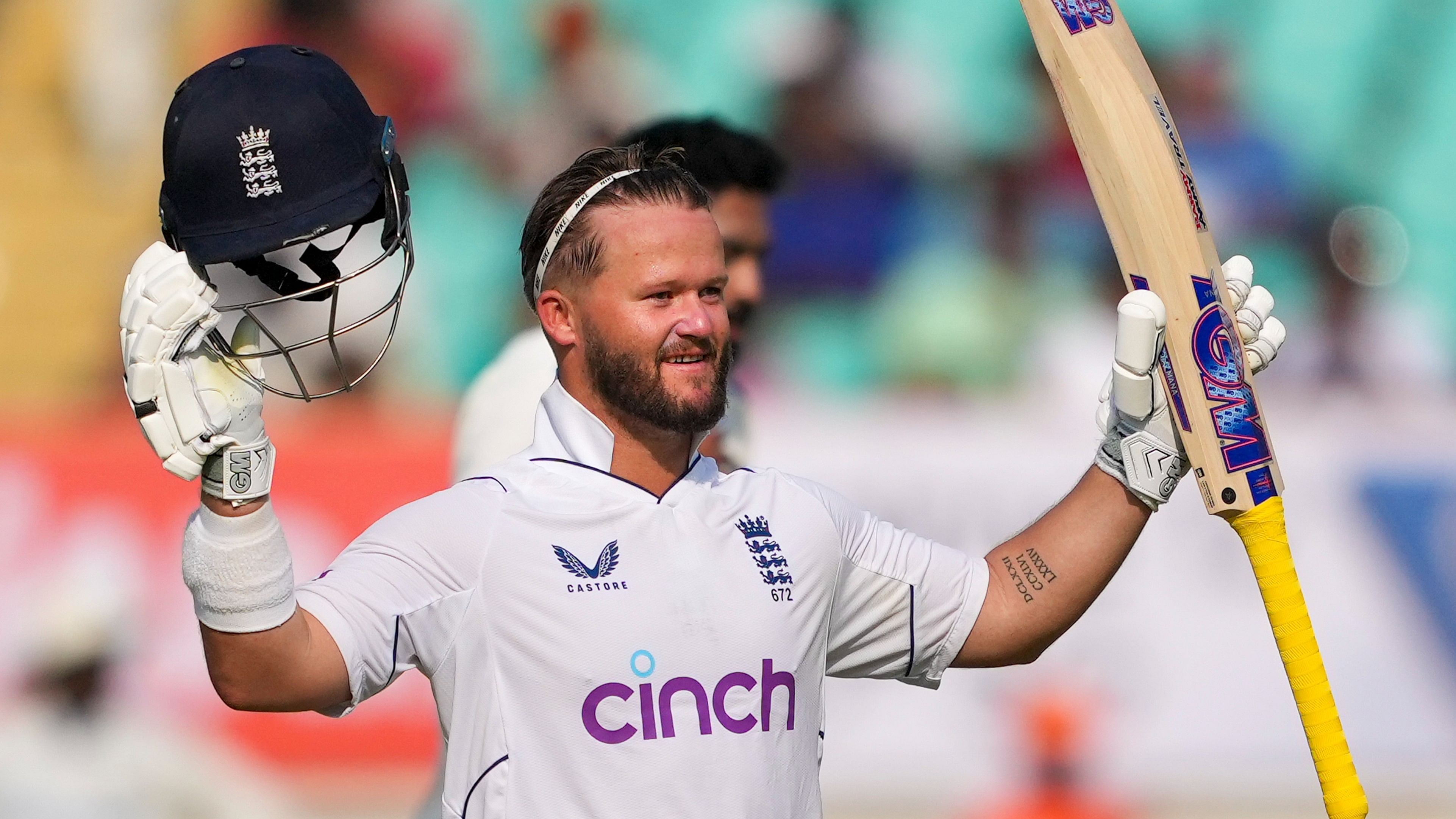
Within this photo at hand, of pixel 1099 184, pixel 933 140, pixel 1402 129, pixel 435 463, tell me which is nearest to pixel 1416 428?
pixel 1402 129

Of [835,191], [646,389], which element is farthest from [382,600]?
[835,191]

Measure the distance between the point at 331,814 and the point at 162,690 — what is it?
701 millimetres

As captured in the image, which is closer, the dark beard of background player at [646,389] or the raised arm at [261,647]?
the raised arm at [261,647]

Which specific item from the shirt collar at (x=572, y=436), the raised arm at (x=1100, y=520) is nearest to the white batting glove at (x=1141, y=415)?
the raised arm at (x=1100, y=520)

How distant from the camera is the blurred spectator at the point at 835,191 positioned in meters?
6.75

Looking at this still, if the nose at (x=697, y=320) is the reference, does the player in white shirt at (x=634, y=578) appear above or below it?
below

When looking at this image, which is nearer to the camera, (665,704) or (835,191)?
(665,704)

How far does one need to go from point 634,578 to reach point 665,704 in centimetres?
17

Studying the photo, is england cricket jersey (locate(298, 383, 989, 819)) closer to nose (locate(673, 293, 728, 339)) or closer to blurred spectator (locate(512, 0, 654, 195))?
nose (locate(673, 293, 728, 339))

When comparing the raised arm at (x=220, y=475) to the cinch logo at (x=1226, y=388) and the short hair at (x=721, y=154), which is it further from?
the short hair at (x=721, y=154)

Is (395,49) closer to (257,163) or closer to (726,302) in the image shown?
(726,302)

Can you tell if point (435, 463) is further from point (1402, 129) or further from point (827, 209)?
point (1402, 129)

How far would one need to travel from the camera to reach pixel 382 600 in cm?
205

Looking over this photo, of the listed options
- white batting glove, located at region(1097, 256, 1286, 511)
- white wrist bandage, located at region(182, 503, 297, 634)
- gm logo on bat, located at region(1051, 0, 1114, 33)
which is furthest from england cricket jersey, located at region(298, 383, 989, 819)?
gm logo on bat, located at region(1051, 0, 1114, 33)
